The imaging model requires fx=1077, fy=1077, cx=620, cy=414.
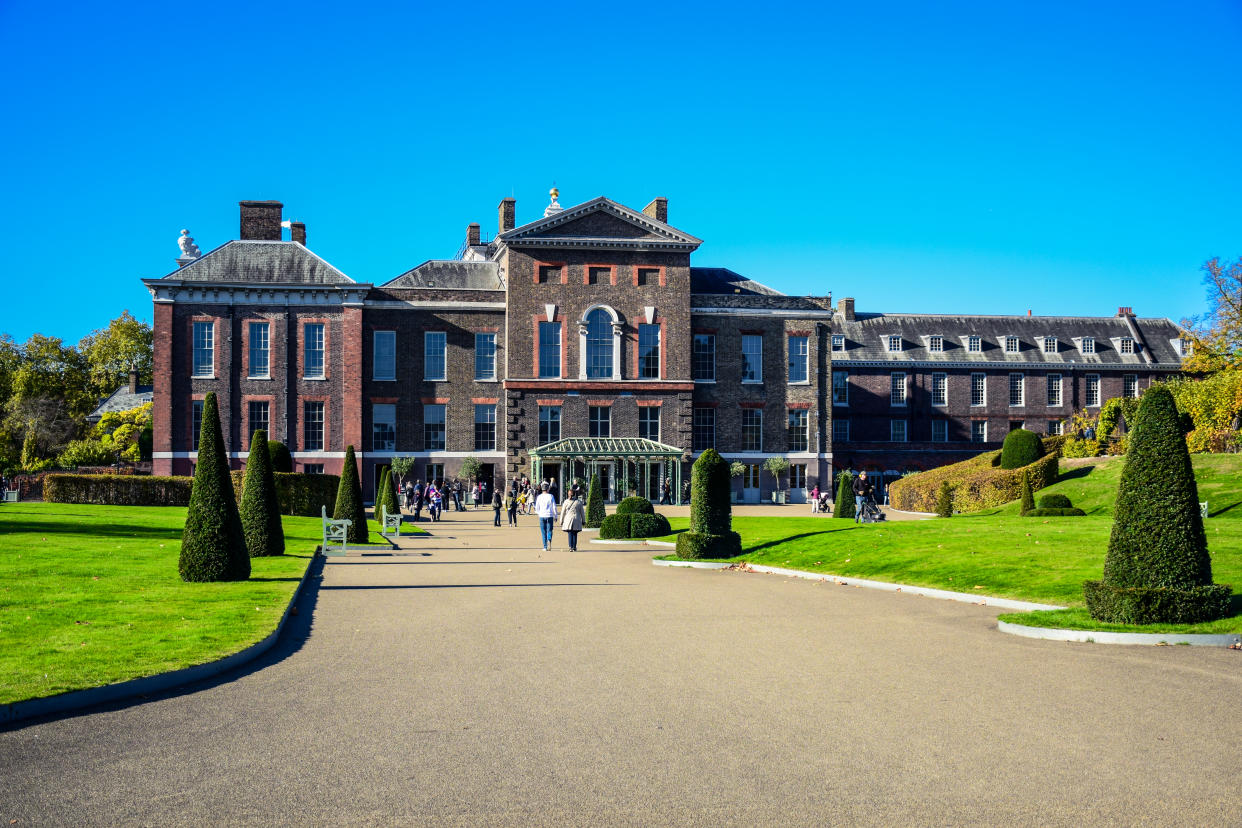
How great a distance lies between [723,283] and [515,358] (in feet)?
42.6

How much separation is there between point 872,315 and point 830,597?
2292 inches

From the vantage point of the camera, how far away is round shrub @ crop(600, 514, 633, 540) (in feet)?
101

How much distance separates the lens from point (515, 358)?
183 ft

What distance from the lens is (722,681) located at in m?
10.4

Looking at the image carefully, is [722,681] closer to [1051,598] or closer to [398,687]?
[398,687]

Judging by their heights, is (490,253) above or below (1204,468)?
above

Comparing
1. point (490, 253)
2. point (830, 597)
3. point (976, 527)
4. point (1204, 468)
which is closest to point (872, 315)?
point (490, 253)

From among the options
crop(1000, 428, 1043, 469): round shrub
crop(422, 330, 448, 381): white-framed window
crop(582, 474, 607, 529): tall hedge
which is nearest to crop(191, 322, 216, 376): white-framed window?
crop(422, 330, 448, 381): white-framed window

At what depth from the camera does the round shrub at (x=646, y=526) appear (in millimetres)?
30828

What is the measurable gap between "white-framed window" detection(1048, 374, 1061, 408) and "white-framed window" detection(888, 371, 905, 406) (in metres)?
9.70

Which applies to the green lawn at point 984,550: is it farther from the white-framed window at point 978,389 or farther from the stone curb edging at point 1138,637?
Result: the white-framed window at point 978,389

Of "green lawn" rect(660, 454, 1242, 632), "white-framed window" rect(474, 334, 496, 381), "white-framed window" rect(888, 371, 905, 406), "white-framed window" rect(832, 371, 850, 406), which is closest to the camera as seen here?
"green lawn" rect(660, 454, 1242, 632)

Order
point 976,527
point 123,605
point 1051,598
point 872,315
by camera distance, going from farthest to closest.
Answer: point 872,315 → point 976,527 → point 1051,598 → point 123,605

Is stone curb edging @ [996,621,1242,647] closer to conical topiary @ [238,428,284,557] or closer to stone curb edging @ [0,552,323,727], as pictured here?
stone curb edging @ [0,552,323,727]
